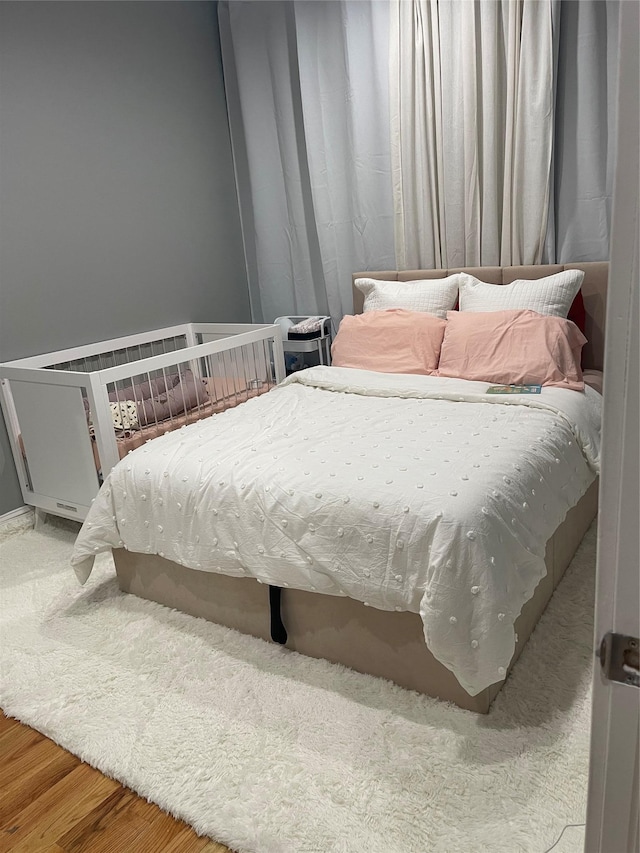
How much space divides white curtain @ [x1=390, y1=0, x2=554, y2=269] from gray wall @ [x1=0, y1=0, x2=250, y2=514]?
48.9 inches

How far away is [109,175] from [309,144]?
3.70 feet

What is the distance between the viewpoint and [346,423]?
2334 millimetres

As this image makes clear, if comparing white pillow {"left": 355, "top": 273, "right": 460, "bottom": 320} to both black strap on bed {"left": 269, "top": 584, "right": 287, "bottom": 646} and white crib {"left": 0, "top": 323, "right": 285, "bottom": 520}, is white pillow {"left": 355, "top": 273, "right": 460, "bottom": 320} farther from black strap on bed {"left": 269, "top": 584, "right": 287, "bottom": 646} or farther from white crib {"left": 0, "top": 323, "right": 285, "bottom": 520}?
black strap on bed {"left": 269, "top": 584, "right": 287, "bottom": 646}

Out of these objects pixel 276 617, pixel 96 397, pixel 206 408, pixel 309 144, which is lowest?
pixel 276 617

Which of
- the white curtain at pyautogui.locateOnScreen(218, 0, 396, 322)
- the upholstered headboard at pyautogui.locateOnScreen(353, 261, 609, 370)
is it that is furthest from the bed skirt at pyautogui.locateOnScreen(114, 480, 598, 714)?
the white curtain at pyautogui.locateOnScreen(218, 0, 396, 322)

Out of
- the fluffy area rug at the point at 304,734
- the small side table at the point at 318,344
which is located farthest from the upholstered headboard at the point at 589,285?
the fluffy area rug at the point at 304,734

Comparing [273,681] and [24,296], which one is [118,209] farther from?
[273,681]

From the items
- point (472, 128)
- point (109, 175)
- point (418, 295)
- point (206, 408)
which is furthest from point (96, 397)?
point (472, 128)

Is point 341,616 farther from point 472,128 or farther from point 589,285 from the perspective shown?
point 472,128

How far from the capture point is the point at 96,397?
256 centimetres

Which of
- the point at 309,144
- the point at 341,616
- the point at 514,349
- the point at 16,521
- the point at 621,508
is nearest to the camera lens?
the point at 621,508

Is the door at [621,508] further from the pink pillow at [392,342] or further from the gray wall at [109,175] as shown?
the gray wall at [109,175]

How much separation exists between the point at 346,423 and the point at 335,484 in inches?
21.9

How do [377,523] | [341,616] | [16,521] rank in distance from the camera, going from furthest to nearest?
1. [16,521]
2. [341,616]
3. [377,523]
